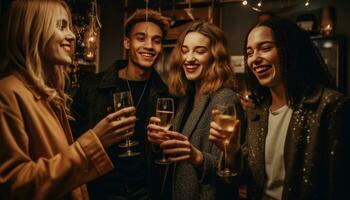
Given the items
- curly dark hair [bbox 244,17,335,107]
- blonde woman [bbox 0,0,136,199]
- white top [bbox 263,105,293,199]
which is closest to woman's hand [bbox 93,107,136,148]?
blonde woman [bbox 0,0,136,199]

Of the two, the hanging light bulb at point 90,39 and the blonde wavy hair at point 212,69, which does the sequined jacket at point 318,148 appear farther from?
the hanging light bulb at point 90,39

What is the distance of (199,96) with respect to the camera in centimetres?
263

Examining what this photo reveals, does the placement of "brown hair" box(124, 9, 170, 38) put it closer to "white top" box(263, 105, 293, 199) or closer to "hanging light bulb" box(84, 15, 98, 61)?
"hanging light bulb" box(84, 15, 98, 61)

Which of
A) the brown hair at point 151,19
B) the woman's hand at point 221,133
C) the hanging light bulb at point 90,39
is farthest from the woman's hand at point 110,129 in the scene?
A: the brown hair at point 151,19

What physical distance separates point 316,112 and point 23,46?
1536 millimetres

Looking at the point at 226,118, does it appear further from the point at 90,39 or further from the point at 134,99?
the point at 90,39

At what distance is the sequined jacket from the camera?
171 centimetres

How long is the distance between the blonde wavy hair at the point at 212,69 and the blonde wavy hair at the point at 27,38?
1.35 metres

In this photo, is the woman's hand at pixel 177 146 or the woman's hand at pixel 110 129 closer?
the woman's hand at pixel 110 129

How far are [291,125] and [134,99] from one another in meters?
1.36

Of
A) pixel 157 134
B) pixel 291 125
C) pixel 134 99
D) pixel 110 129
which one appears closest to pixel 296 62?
pixel 291 125

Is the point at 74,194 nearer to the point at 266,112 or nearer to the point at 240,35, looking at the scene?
the point at 266,112

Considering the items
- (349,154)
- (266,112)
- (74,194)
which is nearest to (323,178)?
(349,154)

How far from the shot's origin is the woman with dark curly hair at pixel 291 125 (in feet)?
5.72
